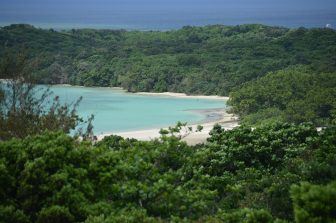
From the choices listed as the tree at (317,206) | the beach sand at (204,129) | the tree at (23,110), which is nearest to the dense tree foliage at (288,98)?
the beach sand at (204,129)

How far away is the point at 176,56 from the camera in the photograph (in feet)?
178

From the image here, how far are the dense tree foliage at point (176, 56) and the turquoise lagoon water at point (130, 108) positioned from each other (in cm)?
225

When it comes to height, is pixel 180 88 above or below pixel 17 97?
below

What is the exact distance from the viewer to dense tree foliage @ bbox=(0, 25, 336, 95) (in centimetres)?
4691

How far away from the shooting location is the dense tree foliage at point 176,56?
46906mm

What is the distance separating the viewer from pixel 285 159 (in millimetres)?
11977

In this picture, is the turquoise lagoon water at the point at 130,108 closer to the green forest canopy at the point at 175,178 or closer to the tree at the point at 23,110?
the tree at the point at 23,110

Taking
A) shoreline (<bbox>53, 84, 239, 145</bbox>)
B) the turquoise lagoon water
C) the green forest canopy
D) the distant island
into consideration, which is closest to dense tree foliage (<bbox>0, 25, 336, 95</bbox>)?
the distant island

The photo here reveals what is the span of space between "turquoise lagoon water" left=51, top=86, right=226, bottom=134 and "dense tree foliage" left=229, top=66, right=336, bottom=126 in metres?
2.74

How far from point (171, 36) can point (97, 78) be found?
2135 centimetres

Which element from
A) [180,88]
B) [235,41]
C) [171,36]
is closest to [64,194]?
[180,88]

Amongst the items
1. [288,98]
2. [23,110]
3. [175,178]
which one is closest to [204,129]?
[288,98]

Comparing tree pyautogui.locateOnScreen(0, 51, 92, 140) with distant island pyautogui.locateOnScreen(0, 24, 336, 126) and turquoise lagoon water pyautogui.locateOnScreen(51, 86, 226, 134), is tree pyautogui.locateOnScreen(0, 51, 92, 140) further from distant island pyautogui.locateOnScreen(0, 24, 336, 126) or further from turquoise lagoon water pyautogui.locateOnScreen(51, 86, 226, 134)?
distant island pyautogui.locateOnScreen(0, 24, 336, 126)

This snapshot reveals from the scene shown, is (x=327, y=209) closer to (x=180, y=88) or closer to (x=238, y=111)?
(x=238, y=111)
